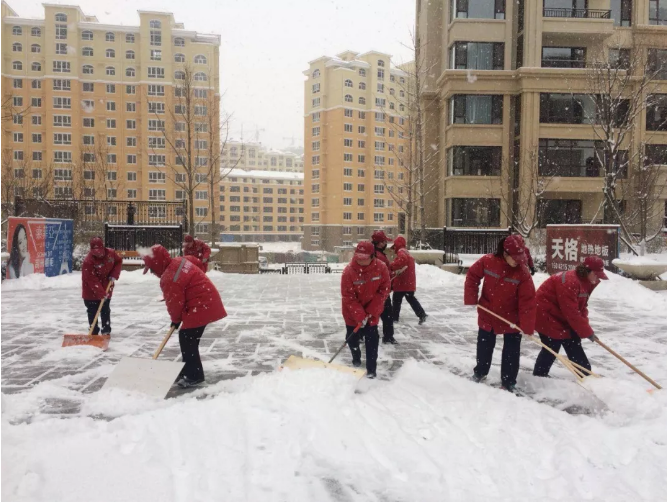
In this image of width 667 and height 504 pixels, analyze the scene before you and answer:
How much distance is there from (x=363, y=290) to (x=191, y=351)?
1876mm

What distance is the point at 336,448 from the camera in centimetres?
355

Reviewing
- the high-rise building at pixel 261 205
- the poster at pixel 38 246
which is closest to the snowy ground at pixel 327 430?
the poster at pixel 38 246

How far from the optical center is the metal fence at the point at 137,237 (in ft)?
51.5

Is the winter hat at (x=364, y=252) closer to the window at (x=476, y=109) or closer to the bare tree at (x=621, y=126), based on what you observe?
the bare tree at (x=621, y=126)

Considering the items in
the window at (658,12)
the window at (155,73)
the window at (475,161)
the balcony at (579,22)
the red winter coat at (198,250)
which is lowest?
the red winter coat at (198,250)

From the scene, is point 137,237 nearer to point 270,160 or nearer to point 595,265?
point 595,265

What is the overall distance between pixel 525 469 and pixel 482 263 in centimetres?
208

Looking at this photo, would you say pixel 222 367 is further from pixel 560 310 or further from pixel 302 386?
pixel 560 310

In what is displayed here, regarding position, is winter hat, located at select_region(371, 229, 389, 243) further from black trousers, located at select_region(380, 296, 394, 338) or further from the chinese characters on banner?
the chinese characters on banner

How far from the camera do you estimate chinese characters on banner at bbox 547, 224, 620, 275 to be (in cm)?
1238

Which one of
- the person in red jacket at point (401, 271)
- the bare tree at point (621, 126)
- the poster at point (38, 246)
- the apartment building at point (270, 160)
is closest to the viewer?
the person in red jacket at point (401, 271)

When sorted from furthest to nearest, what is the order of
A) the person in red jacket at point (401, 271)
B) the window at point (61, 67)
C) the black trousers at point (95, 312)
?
the window at point (61, 67) < the person in red jacket at point (401, 271) < the black trousers at point (95, 312)

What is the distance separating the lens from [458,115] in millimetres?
25109

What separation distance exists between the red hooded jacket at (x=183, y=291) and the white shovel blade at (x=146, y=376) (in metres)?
0.44
